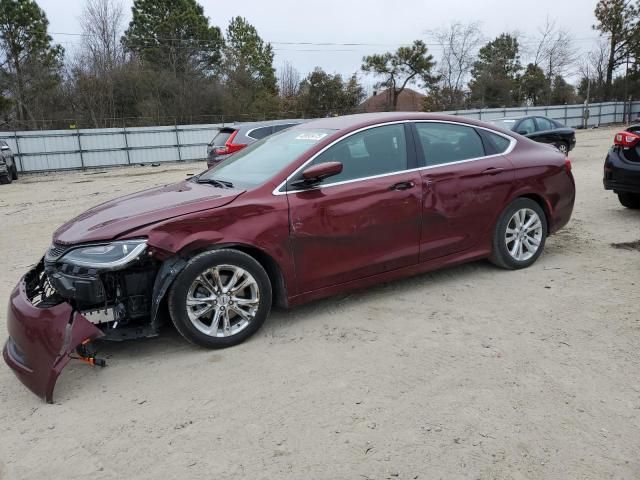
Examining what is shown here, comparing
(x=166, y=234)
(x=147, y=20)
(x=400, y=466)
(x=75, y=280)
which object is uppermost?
(x=147, y=20)

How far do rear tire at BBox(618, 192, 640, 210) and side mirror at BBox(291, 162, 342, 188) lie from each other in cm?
579

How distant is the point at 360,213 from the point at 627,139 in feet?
15.6

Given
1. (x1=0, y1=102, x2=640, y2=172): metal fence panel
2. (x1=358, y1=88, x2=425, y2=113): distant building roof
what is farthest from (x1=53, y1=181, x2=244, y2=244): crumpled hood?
(x1=358, y1=88, x2=425, y2=113): distant building roof

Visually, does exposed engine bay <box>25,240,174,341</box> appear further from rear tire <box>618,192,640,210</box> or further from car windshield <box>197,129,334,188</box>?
rear tire <box>618,192,640,210</box>

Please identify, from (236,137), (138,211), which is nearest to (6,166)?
(236,137)

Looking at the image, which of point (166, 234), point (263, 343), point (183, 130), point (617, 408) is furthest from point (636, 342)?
point (183, 130)

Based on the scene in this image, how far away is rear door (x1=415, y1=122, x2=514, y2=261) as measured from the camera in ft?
14.9

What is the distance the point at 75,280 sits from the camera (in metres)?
3.35

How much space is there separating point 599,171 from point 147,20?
3625cm

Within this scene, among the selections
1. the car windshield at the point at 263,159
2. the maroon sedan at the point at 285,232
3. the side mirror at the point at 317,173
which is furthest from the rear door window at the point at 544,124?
the side mirror at the point at 317,173

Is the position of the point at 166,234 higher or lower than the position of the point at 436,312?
higher

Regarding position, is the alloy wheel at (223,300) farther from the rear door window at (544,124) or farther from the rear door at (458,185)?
the rear door window at (544,124)

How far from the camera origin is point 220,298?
12.1ft

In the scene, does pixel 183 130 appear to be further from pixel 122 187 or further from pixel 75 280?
pixel 75 280
